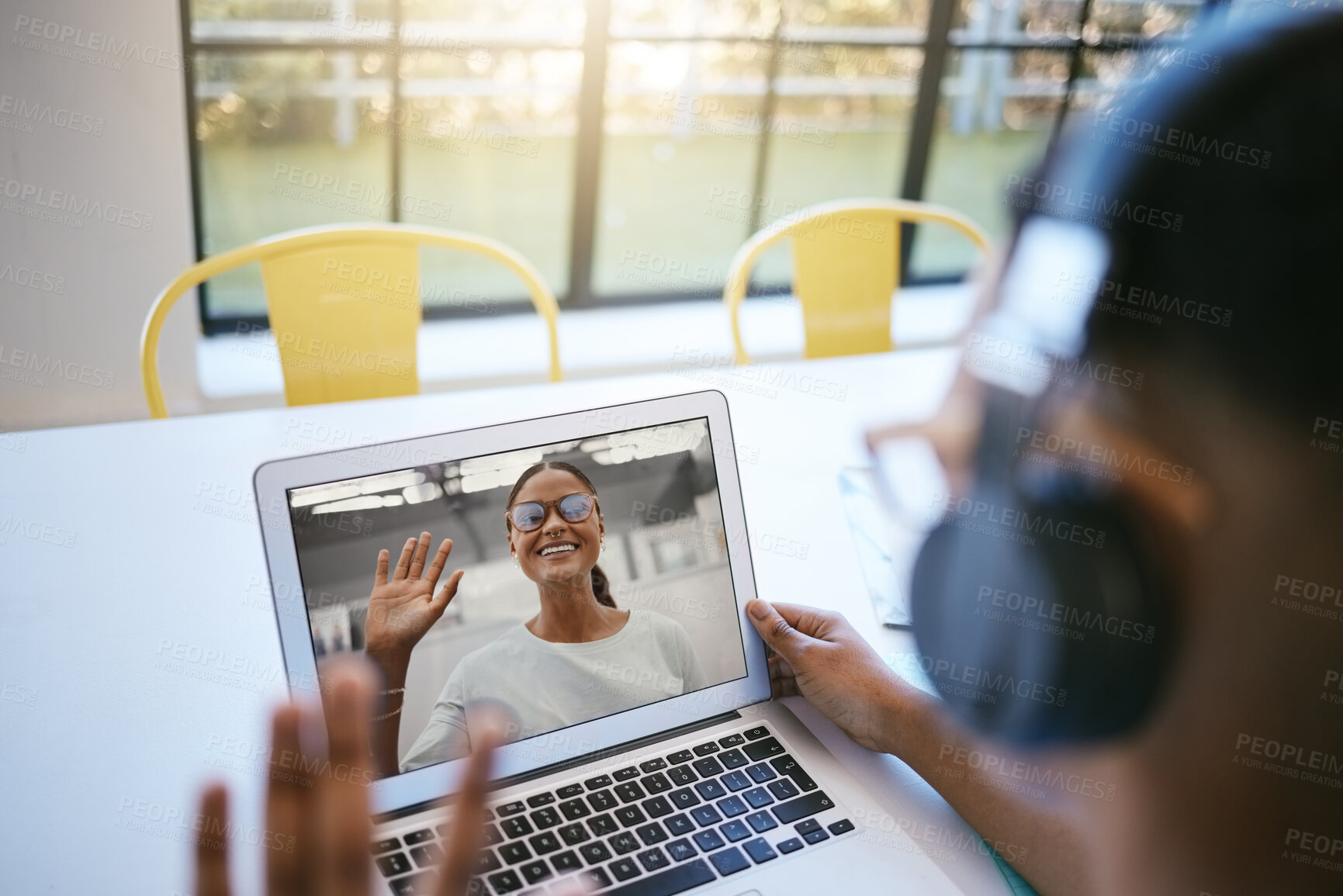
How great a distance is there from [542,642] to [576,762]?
9 cm

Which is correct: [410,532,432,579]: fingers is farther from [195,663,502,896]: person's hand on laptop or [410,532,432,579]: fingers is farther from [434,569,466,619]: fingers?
[195,663,502,896]: person's hand on laptop

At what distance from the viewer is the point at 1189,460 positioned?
0.98 feet

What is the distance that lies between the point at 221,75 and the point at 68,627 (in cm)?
203

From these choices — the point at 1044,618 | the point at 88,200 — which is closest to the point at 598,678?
the point at 1044,618

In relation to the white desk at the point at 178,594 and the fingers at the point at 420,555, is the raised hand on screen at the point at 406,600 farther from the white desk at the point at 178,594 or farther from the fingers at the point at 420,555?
the white desk at the point at 178,594

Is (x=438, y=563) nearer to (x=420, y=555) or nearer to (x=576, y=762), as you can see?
(x=420, y=555)

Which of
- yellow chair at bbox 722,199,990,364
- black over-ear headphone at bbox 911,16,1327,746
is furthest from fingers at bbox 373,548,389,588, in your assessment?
yellow chair at bbox 722,199,990,364

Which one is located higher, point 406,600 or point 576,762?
point 406,600

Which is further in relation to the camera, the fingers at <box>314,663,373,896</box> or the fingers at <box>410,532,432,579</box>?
the fingers at <box>410,532,432,579</box>

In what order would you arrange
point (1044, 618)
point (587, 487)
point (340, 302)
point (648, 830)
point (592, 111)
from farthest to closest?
point (592, 111), point (340, 302), point (587, 487), point (648, 830), point (1044, 618)

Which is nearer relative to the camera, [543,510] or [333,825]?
[333,825]

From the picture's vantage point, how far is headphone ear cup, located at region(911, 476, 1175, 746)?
36 cm

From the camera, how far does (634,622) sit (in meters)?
0.79

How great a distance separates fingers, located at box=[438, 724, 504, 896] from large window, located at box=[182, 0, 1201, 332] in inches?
95.4
